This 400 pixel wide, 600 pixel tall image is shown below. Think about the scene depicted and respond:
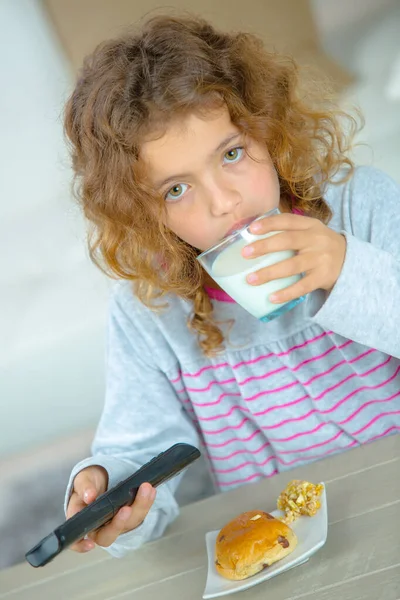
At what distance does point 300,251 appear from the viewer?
0.99 meters

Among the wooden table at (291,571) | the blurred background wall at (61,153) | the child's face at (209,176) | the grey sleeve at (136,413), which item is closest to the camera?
the wooden table at (291,571)

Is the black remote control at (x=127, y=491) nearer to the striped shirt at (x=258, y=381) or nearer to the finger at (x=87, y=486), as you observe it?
the finger at (x=87, y=486)

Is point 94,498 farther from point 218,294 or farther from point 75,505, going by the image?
point 218,294

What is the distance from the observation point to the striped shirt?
1290 millimetres

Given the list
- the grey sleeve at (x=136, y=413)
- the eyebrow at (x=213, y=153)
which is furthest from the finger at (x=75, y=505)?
the eyebrow at (x=213, y=153)

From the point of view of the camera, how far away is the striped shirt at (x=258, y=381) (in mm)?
1290

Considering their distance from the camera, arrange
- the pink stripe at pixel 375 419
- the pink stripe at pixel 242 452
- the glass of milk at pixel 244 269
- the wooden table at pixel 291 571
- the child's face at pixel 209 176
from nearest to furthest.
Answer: the wooden table at pixel 291 571, the glass of milk at pixel 244 269, the child's face at pixel 209 176, the pink stripe at pixel 375 419, the pink stripe at pixel 242 452

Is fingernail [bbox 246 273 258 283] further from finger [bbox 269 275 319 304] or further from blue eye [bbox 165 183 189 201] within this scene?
blue eye [bbox 165 183 189 201]

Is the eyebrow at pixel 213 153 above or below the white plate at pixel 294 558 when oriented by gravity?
above

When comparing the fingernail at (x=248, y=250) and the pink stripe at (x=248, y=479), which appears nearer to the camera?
the fingernail at (x=248, y=250)

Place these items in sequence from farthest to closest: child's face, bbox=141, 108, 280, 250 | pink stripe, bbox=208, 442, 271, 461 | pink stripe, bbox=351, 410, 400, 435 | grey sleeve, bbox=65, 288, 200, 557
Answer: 1. pink stripe, bbox=208, 442, 271, 461
2. pink stripe, bbox=351, 410, 400, 435
3. grey sleeve, bbox=65, 288, 200, 557
4. child's face, bbox=141, 108, 280, 250

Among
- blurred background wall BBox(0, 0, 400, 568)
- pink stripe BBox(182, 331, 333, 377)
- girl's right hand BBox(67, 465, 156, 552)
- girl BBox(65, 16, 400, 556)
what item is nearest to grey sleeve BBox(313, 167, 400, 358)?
girl BBox(65, 16, 400, 556)

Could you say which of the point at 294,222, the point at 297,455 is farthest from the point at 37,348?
the point at 294,222

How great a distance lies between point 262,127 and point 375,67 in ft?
3.08
